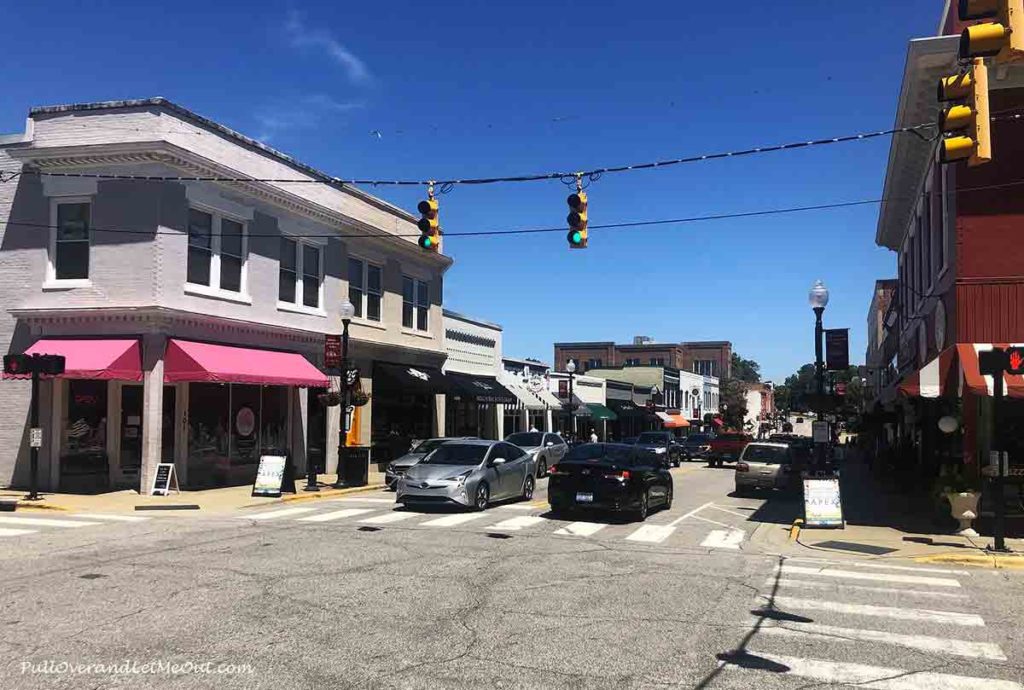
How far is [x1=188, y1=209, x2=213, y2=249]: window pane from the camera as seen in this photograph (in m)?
21.0

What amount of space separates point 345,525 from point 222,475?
29.9ft

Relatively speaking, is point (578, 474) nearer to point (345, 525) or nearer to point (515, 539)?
point (515, 539)

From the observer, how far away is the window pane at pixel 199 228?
2095cm

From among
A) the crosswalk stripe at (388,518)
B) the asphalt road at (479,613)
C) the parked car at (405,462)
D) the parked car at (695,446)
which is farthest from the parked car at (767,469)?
the parked car at (695,446)

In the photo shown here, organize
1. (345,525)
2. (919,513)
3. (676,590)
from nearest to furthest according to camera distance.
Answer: (676,590), (345,525), (919,513)

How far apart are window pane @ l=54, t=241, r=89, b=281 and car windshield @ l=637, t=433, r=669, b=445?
24233mm

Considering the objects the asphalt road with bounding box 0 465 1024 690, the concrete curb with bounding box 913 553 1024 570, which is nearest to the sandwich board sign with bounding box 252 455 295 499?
the asphalt road with bounding box 0 465 1024 690

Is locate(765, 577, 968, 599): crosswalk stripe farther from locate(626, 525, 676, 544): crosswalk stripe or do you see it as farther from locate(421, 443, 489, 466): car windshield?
locate(421, 443, 489, 466): car windshield

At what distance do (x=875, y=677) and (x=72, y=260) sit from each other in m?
20.3

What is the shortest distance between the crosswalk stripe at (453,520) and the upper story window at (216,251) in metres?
9.76

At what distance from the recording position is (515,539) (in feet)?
43.5

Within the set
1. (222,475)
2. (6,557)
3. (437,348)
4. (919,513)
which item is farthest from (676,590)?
(437,348)

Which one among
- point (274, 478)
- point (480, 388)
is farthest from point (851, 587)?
point (480, 388)

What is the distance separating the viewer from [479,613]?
811 cm
